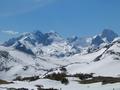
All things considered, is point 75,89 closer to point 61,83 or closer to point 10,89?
point 10,89

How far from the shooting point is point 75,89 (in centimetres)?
11325

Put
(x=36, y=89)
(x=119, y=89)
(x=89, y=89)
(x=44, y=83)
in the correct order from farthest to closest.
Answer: (x=44, y=83), (x=36, y=89), (x=89, y=89), (x=119, y=89)

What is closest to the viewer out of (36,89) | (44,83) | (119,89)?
(119,89)

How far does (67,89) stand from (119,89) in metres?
18.1

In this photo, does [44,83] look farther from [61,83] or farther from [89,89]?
[89,89]

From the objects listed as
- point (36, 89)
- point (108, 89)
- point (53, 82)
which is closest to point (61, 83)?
point (53, 82)

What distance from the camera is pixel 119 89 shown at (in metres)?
102

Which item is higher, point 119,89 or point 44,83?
point 44,83

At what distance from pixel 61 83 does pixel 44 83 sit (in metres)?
5.91

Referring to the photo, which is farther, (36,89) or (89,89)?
(36,89)

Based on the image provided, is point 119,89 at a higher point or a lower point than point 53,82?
lower

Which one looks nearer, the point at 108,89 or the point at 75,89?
the point at 108,89

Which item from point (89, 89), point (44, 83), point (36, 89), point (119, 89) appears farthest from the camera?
point (44, 83)

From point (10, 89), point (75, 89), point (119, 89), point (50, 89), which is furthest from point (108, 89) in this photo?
point (10, 89)
